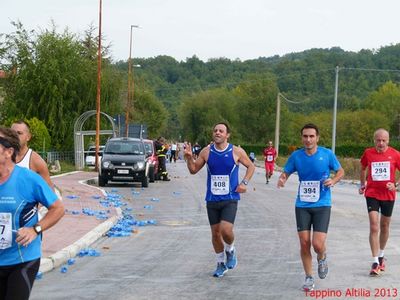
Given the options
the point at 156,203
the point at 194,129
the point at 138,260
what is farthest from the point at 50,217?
the point at 194,129

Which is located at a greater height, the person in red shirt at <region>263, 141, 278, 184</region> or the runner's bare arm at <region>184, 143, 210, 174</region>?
the runner's bare arm at <region>184, 143, 210, 174</region>

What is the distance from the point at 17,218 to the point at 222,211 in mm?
4776

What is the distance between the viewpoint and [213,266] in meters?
10.7

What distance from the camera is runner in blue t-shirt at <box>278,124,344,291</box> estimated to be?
895 cm

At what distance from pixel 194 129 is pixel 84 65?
85852 millimetres

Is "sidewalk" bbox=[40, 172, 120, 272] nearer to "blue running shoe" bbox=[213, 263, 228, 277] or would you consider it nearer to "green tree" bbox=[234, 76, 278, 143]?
"blue running shoe" bbox=[213, 263, 228, 277]

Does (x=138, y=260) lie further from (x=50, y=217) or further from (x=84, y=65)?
(x=84, y=65)

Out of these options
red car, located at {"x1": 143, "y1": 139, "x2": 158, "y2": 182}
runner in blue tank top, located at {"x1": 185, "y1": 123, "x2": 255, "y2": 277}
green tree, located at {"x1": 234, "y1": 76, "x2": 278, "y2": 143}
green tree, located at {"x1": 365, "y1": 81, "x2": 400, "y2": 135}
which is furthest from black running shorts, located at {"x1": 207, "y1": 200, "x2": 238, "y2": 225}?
green tree, located at {"x1": 365, "y1": 81, "x2": 400, "y2": 135}

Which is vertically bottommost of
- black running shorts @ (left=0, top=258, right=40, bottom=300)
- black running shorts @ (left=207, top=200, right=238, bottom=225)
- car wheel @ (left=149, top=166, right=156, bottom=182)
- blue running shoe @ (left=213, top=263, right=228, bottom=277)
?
car wheel @ (left=149, top=166, right=156, bottom=182)

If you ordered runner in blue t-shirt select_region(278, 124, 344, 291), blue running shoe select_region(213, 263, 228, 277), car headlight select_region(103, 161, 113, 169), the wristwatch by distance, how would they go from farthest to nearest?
car headlight select_region(103, 161, 113, 169)
blue running shoe select_region(213, 263, 228, 277)
runner in blue t-shirt select_region(278, 124, 344, 291)
the wristwatch

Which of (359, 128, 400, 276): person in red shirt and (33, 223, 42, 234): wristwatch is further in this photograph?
(359, 128, 400, 276): person in red shirt

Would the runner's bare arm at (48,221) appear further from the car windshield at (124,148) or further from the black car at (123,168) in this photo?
the car windshield at (124,148)

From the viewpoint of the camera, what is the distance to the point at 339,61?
118 meters

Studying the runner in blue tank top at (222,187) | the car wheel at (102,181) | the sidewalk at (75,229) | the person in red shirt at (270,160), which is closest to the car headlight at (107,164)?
the car wheel at (102,181)
